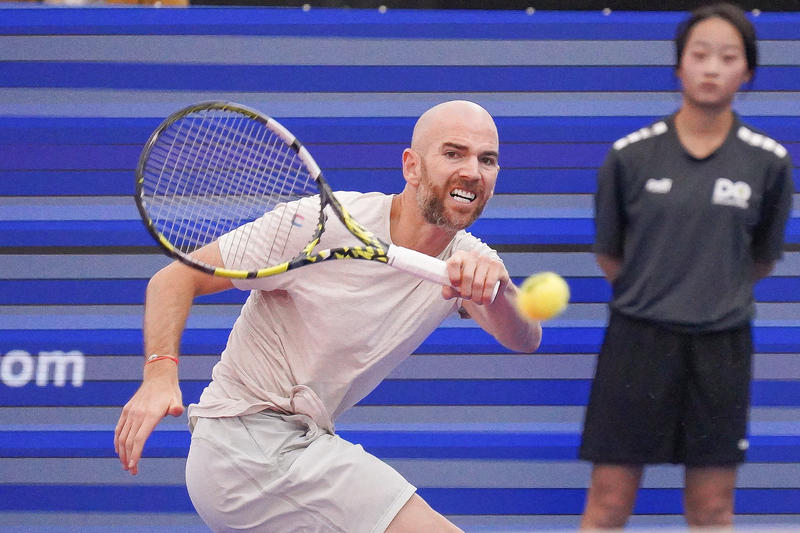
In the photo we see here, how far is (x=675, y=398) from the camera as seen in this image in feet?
9.05

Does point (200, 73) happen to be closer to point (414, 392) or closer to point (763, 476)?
point (414, 392)

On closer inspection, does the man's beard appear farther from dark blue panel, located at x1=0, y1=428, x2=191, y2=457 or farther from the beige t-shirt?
dark blue panel, located at x1=0, y1=428, x2=191, y2=457

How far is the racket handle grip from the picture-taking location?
226 cm

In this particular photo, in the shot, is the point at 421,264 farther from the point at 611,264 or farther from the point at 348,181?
the point at 348,181

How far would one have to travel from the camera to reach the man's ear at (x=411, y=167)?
2690 millimetres

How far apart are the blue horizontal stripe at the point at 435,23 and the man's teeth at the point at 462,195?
1391mm

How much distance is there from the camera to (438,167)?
2.65 m

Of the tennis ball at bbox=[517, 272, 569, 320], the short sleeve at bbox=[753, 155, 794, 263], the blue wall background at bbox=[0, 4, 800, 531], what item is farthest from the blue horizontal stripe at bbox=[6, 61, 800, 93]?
the tennis ball at bbox=[517, 272, 569, 320]

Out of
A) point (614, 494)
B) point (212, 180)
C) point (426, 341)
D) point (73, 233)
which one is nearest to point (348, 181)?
point (212, 180)

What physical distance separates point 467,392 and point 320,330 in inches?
54.0

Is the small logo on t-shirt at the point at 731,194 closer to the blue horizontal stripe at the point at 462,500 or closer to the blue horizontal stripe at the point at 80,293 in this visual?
the blue horizontal stripe at the point at 462,500

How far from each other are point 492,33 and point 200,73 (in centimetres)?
106

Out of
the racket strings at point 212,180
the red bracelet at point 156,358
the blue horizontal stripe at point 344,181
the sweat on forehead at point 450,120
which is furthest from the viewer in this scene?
the blue horizontal stripe at point 344,181

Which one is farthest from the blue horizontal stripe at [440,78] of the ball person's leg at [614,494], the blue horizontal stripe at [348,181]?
the ball person's leg at [614,494]
